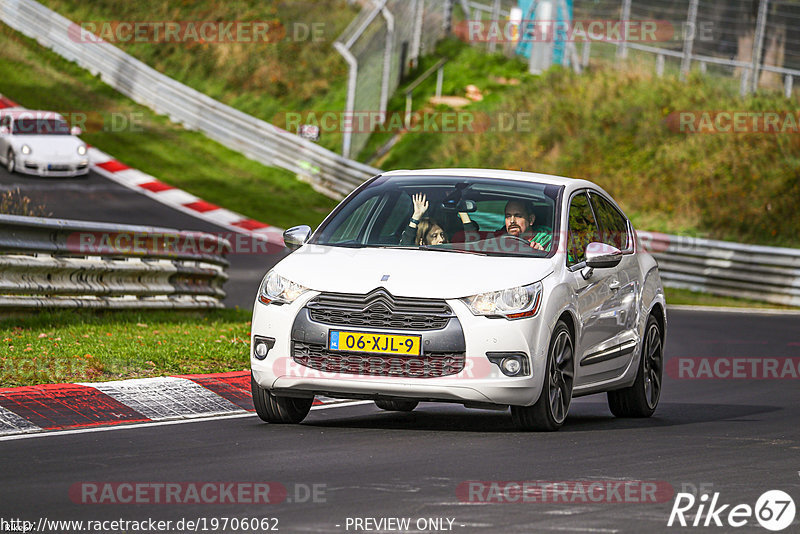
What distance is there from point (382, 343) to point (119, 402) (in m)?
2.06

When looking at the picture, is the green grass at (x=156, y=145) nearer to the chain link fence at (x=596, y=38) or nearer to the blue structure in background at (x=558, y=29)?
the chain link fence at (x=596, y=38)

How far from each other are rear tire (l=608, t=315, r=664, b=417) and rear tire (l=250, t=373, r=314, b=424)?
2705mm

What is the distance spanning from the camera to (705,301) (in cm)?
2511

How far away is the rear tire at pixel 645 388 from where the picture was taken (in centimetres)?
1094

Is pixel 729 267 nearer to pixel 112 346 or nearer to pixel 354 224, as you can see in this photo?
pixel 112 346

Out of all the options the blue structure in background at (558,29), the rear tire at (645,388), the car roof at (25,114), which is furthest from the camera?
the blue structure in background at (558,29)

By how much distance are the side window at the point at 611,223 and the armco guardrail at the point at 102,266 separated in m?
5.32

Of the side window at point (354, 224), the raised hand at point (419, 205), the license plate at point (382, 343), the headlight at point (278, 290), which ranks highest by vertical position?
the raised hand at point (419, 205)

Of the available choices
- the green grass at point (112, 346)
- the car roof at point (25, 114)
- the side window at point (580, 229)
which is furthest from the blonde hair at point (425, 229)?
the car roof at point (25, 114)

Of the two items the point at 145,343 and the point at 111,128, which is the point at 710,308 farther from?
the point at 111,128

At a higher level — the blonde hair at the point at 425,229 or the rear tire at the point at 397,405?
the blonde hair at the point at 425,229

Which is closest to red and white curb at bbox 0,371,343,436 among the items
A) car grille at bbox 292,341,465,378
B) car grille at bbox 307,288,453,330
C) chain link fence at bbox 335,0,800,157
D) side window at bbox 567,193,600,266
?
car grille at bbox 292,341,465,378

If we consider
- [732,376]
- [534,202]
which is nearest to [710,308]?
[732,376]

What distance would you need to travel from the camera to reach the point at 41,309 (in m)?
13.5
